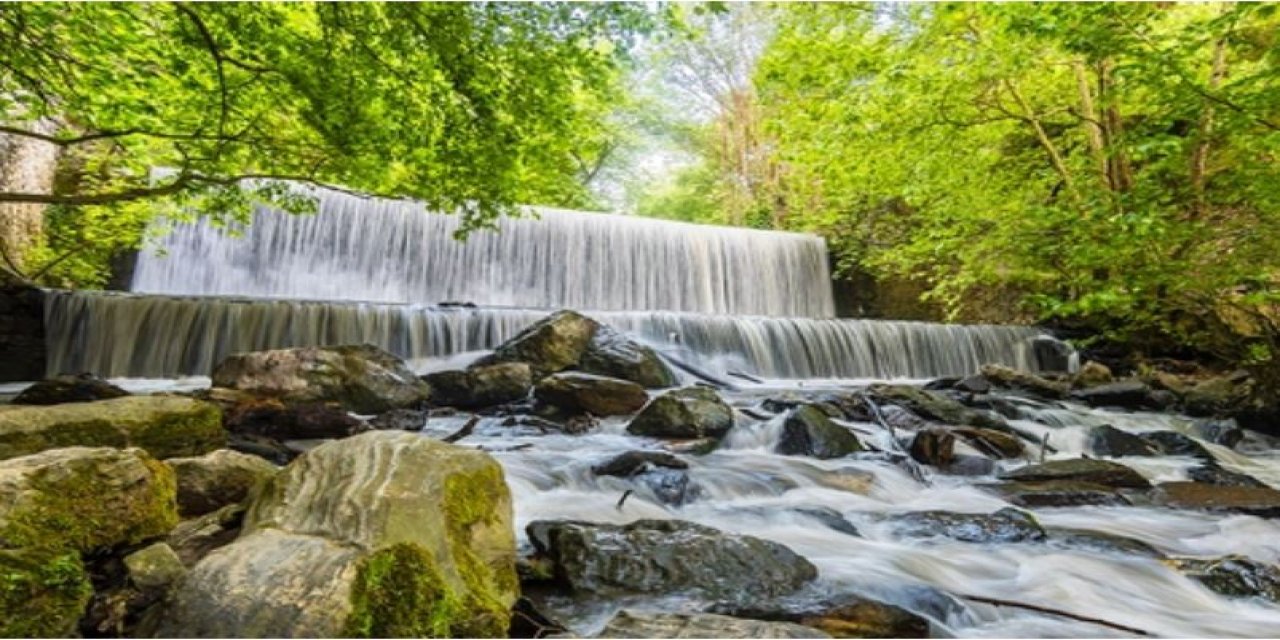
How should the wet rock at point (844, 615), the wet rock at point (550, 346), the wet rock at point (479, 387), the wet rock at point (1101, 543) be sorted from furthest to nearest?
the wet rock at point (550, 346) → the wet rock at point (479, 387) → the wet rock at point (1101, 543) → the wet rock at point (844, 615)

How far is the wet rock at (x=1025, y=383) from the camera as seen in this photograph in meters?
9.14

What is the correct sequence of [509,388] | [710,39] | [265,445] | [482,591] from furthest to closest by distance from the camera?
[710,39], [509,388], [265,445], [482,591]

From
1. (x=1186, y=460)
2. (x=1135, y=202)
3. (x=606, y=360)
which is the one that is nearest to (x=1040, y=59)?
(x=1135, y=202)

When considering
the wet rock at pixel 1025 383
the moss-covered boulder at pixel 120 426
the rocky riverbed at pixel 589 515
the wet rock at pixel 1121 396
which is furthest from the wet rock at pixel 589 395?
the wet rock at pixel 1121 396

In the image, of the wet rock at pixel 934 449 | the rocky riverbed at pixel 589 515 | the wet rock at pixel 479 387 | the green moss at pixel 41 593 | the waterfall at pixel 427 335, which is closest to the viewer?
the green moss at pixel 41 593

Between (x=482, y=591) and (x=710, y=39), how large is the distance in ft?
74.7

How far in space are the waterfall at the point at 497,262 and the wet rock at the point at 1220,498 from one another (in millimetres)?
8185

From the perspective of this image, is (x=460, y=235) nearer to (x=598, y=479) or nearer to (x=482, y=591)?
(x=598, y=479)

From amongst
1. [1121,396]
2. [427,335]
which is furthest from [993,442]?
[427,335]

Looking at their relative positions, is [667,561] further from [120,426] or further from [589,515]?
[120,426]

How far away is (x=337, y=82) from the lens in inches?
169

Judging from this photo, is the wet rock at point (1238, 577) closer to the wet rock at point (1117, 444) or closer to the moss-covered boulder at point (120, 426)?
the wet rock at point (1117, 444)

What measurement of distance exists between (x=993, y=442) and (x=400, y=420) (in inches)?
209

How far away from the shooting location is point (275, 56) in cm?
416
